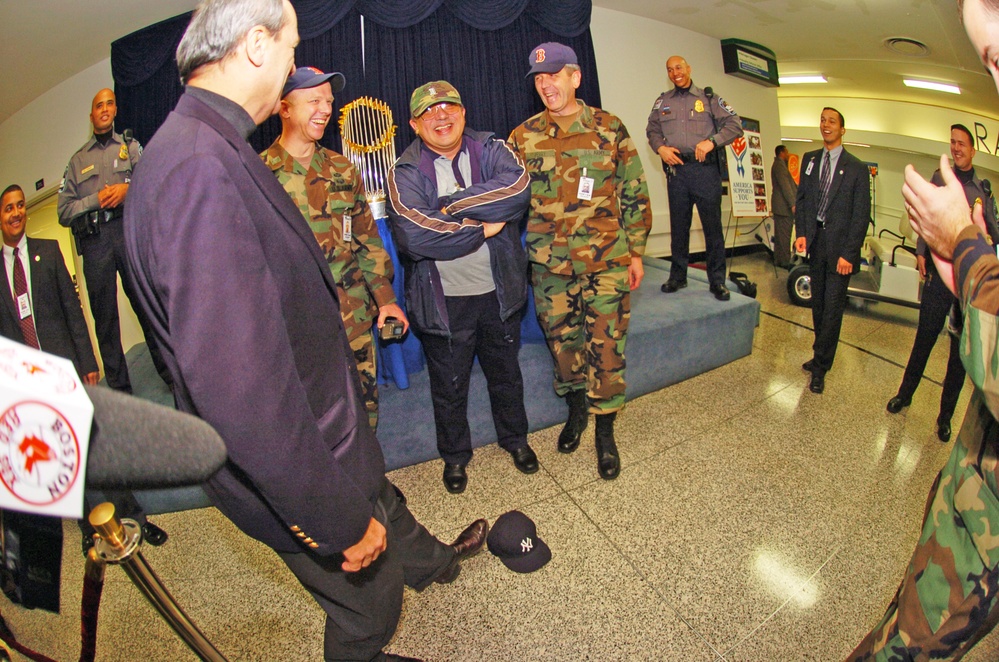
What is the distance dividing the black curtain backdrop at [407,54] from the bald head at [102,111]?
1.68 m

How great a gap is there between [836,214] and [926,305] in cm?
67

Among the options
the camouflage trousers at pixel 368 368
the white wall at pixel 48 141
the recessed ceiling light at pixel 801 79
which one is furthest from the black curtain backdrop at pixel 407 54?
the recessed ceiling light at pixel 801 79

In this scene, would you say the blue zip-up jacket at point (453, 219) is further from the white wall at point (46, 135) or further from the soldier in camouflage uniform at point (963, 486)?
the white wall at point (46, 135)

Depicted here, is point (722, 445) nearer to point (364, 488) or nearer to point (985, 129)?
point (364, 488)

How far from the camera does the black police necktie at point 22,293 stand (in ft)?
6.89

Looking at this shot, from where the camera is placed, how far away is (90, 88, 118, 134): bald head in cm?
261

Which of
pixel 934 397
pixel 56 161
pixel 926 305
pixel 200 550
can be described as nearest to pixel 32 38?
pixel 56 161

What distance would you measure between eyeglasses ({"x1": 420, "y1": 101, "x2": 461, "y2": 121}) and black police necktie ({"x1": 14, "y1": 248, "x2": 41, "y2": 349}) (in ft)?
5.66

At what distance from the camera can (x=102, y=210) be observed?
8.53ft

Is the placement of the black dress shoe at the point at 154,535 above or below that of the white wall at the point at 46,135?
below

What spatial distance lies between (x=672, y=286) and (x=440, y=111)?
7.71 ft

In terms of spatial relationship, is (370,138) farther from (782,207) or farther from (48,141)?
(782,207)

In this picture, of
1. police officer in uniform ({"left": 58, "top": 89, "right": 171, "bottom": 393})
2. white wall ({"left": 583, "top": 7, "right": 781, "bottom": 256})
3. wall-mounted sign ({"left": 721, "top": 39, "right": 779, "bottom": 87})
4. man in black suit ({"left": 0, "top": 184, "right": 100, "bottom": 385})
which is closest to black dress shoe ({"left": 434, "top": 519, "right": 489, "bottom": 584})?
man in black suit ({"left": 0, "top": 184, "right": 100, "bottom": 385})

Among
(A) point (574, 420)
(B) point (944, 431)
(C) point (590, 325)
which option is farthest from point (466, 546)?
(B) point (944, 431)
